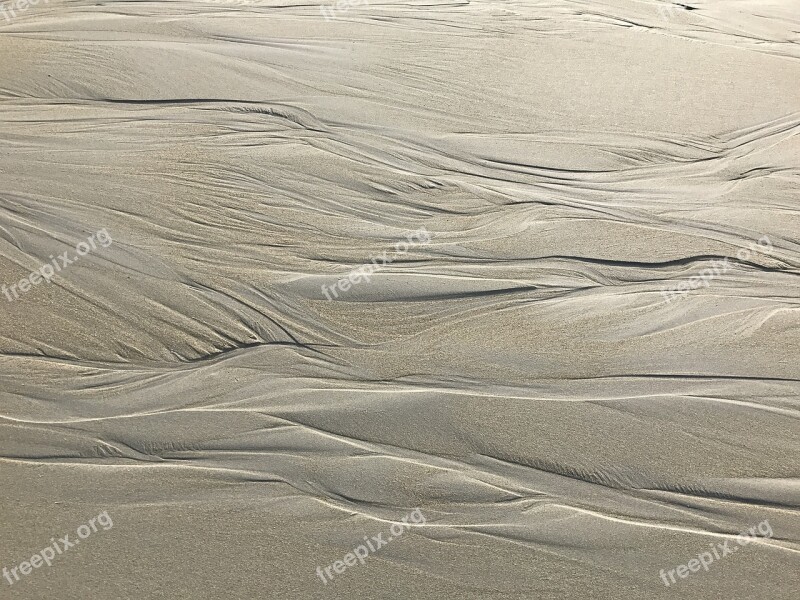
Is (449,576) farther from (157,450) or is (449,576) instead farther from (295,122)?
(295,122)

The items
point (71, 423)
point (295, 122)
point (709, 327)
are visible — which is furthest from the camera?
point (295, 122)

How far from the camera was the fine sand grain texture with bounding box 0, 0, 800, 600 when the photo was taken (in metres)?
2.40

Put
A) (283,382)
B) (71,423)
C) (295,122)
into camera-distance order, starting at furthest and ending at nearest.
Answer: (295,122), (283,382), (71,423)

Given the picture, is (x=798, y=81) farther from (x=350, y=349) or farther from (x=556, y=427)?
(x=350, y=349)

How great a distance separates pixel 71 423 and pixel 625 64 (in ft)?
15.4

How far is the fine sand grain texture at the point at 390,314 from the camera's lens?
2404 mm

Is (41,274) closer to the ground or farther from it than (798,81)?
closer to the ground

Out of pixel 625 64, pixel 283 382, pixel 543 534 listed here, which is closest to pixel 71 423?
pixel 283 382

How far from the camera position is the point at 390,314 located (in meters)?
3.18

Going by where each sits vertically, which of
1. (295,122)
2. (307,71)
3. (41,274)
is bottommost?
(41,274)

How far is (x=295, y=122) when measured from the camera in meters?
4.30

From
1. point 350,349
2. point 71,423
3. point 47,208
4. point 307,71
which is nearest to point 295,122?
point 307,71

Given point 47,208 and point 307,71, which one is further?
point 307,71

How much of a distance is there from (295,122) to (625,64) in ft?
9.02
